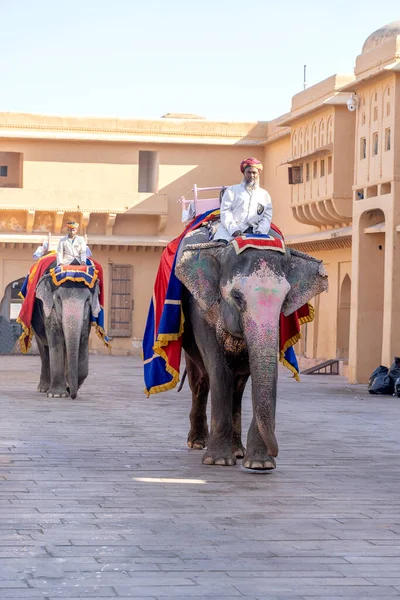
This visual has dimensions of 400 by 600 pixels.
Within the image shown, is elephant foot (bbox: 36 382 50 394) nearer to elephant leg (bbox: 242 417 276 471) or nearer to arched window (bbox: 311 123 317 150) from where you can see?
elephant leg (bbox: 242 417 276 471)

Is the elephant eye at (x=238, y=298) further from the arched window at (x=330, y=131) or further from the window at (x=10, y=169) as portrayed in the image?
the window at (x=10, y=169)

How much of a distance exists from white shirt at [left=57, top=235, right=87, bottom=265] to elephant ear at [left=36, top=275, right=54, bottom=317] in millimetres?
308

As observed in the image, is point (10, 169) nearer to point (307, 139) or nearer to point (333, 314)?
point (307, 139)

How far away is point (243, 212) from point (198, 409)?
77.5 inches

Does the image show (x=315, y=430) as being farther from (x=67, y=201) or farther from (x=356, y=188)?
(x=67, y=201)

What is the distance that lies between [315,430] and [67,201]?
20.3 meters

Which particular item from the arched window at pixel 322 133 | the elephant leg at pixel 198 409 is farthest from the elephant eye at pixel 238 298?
the arched window at pixel 322 133

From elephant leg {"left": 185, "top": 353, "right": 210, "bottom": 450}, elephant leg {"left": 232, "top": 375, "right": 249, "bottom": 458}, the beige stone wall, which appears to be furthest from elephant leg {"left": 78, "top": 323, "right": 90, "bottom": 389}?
the beige stone wall

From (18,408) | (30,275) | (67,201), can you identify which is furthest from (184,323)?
(67,201)

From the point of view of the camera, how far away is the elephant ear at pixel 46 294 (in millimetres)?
16547

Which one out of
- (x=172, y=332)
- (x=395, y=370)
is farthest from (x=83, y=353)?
(x=172, y=332)

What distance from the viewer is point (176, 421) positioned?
13828 millimetres

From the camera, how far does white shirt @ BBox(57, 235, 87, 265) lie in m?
16.8

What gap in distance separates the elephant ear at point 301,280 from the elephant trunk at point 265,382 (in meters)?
0.56
